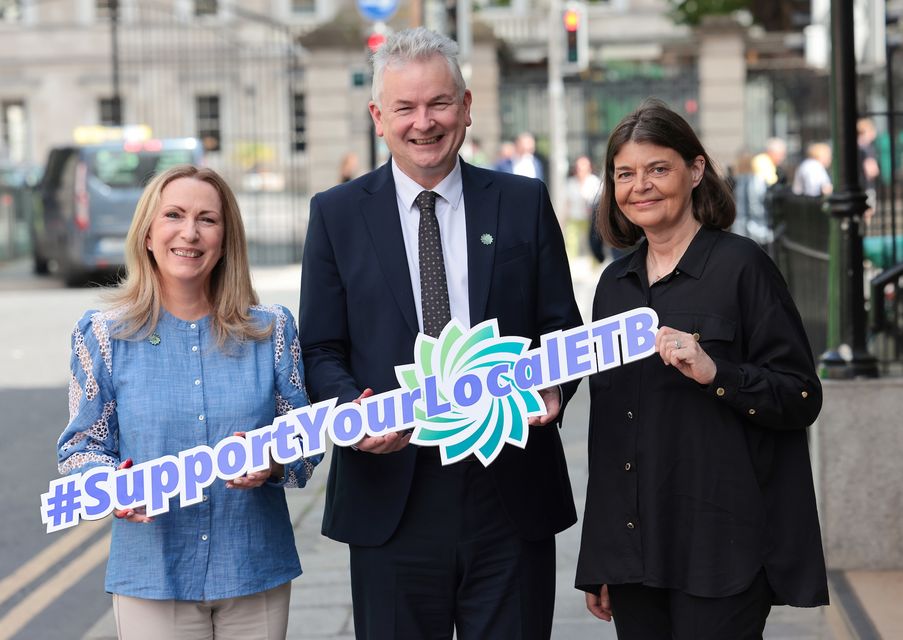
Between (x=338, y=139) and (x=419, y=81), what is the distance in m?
23.3

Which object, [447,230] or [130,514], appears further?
[447,230]

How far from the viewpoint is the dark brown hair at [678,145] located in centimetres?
329

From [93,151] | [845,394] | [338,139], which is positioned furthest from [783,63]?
[845,394]

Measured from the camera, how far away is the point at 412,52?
10.9ft

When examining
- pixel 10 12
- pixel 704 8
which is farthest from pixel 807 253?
pixel 10 12

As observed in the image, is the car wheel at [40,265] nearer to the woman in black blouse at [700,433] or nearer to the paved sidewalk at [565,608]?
the paved sidewalk at [565,608]

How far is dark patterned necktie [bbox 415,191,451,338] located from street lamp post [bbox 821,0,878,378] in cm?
306

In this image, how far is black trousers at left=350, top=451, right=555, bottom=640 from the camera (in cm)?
335

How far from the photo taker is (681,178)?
3.30 m

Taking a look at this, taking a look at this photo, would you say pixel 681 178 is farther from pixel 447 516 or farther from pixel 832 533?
pixel 832 533

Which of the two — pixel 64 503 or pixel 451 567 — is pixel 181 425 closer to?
pixel 64 503

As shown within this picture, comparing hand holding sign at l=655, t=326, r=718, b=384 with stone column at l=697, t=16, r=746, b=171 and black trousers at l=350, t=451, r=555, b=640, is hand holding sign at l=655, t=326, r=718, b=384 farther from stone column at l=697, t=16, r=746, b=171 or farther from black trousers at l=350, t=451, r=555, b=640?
stone column at l=697, t=16, r=746, b=171

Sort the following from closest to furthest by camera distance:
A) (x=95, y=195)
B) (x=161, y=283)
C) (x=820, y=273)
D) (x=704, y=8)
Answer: (x=161, y=283), (x=820, y=273), (x=95, y=195), (x=704, y=8)

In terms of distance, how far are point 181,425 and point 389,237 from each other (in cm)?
66
